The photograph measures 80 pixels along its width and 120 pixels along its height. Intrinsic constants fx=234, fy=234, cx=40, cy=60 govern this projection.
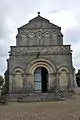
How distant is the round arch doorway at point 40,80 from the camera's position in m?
30.6

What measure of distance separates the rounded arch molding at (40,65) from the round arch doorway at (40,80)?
852 mm

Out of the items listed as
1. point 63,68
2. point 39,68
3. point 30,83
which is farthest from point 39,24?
point 30,83

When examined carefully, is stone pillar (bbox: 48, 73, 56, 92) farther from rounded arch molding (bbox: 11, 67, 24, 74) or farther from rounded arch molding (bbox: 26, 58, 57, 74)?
rounded arch molding (bbox: 11, 67, 24, 74)

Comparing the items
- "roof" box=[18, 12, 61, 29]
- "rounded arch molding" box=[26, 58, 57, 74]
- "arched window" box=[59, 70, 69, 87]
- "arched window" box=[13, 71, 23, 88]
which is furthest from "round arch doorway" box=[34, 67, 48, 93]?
"roof" box=[18, 12, 61, 29]

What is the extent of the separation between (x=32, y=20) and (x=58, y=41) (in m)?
4.85

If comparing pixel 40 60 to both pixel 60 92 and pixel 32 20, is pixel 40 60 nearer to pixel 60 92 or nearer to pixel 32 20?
pixel 60 92

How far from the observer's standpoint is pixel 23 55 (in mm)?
30188

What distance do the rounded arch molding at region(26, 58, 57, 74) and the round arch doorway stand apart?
2.79 ft

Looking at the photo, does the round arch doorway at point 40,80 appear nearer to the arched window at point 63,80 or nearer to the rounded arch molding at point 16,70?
the rounded arch molding at point 16,70

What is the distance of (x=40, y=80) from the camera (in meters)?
30.9

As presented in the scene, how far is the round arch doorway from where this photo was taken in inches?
1204

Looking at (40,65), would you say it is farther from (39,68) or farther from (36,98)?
(36,98)

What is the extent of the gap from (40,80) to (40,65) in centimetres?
239

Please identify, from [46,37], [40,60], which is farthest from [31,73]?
[46,37]
